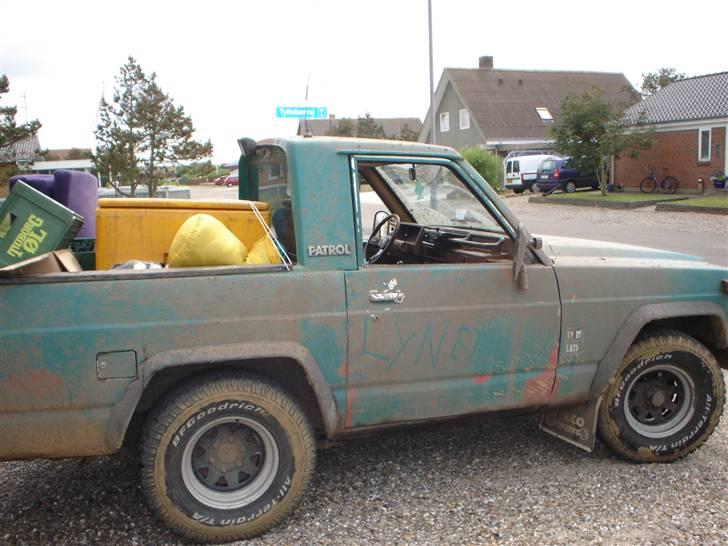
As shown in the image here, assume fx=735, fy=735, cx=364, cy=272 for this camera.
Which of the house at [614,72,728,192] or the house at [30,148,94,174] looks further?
the house at [614,72,728,192]

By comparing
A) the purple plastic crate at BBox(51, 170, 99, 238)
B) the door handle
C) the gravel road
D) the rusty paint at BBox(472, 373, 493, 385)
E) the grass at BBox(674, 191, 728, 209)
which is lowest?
the gravel road

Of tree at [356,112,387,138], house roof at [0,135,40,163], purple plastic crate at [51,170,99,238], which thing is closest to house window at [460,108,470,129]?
tree at [356,112,387,138]

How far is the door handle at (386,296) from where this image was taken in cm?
341

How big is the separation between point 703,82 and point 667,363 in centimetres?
2832

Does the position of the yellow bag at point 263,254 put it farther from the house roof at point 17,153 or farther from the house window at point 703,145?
the house window at point 703,145

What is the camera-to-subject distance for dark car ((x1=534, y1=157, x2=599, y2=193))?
30.9 meters

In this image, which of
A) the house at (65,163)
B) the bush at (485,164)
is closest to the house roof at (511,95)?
the bush at (485,164)

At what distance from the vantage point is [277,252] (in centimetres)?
347

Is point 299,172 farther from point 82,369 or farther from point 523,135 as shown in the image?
point 523,135

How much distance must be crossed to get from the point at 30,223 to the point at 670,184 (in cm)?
2848

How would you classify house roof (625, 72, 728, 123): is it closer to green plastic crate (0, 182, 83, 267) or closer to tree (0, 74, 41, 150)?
tree (0, 74, 41, 150)

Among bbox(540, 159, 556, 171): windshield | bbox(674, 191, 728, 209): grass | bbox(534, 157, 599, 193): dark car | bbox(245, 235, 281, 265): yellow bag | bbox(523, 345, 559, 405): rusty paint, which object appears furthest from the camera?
bbox(540, 159, 556, 171): windshield

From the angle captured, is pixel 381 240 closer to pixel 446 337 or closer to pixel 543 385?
pixel 446 337

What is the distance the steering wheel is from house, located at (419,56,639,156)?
37.1 metres
